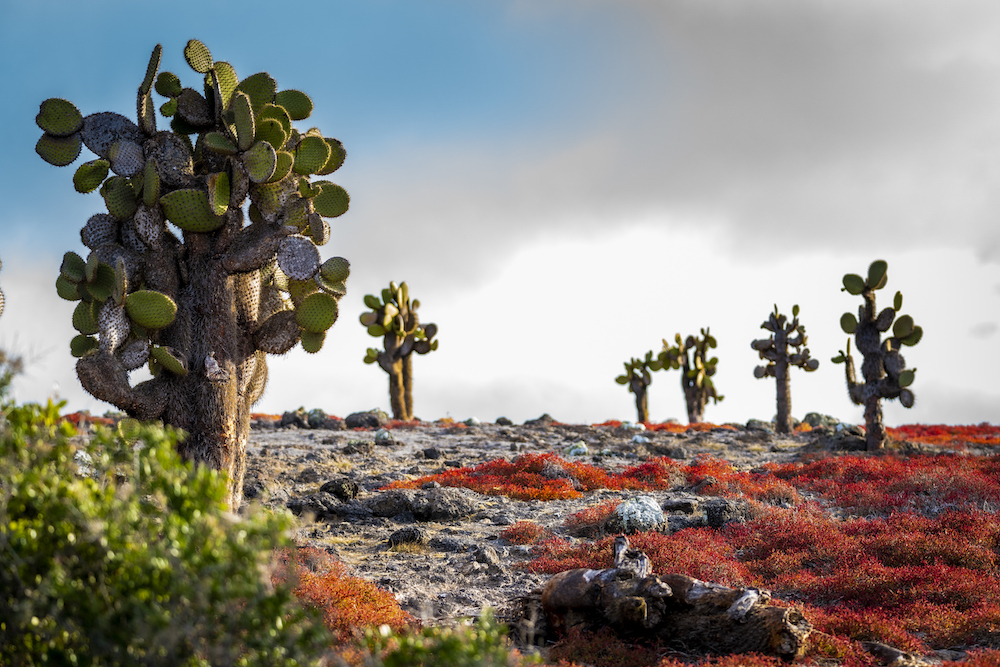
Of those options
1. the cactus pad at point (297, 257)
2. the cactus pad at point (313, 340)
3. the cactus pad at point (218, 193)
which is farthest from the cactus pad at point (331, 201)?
the cactus pad at point (313, 340)

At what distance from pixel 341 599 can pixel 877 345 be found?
66.5ft

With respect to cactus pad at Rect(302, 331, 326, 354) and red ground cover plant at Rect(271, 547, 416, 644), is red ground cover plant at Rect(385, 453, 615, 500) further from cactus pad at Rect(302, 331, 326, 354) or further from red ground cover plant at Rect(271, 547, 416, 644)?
red ground cover plant at Rect(271, 547, 416, 644)

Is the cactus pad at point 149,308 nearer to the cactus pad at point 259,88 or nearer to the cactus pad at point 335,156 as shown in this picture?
the cactus pad at point 259,88

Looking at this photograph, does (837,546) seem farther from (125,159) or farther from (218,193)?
(125,159)

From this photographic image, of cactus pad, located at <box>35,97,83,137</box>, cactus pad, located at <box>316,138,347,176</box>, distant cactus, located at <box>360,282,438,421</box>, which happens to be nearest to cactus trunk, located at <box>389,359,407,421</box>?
distant cactus, located at <box>360,282,438,421</box>

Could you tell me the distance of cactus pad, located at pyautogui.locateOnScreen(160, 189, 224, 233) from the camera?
978 centimetres

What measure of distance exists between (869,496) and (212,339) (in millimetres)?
11906

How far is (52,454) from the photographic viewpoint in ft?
15.5

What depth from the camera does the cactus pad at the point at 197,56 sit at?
10.7 metres

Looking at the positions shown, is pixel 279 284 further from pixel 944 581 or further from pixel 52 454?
pixel 944 581

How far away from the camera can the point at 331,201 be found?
1140cm

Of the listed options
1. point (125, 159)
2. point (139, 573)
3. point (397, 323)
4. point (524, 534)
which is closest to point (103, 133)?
point (125, 159)

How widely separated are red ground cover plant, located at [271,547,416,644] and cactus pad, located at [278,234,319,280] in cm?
394

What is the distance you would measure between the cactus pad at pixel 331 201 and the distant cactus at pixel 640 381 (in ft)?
101
